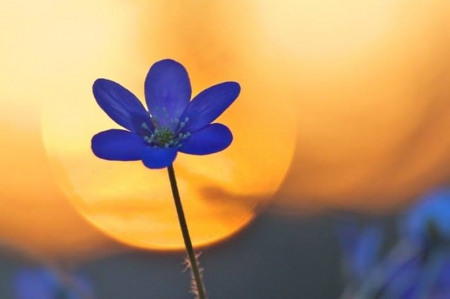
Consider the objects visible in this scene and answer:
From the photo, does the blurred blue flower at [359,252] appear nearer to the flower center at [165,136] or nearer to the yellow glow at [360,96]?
the flower center at [165,136]

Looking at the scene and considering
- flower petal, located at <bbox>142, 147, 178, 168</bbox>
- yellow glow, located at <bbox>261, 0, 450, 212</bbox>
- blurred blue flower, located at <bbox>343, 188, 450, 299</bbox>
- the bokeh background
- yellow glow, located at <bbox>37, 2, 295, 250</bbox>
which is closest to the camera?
flower petal, located at <bbox>142, 147, 178, 168</bbox>

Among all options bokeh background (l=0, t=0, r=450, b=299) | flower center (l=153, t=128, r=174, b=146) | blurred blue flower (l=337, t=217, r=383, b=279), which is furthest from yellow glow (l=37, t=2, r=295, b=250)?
flower center (l=153, t=128, r=174, b=146)

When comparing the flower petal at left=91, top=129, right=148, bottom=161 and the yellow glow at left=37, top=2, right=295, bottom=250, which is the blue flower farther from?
the yellow glow at left=37, top=2, right=295, bottom=250

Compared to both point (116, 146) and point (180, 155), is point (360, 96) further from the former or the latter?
point (116, 146)

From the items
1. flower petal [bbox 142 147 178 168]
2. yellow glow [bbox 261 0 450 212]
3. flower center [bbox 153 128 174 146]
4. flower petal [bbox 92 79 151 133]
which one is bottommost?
flower petal [bbox 142 147 178 168]

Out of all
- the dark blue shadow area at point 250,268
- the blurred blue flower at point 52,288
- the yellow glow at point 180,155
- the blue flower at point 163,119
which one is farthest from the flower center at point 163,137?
the dark blue shadow area at point 250,268

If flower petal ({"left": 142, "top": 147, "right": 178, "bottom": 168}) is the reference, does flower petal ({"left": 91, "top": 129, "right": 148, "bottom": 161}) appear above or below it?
above

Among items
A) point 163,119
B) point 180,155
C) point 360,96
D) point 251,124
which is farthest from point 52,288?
point 360,96
